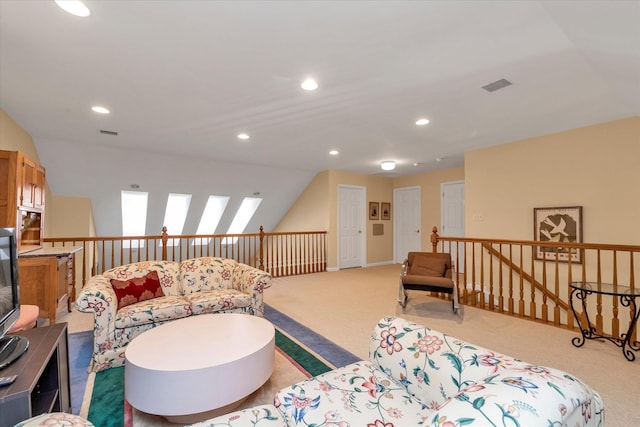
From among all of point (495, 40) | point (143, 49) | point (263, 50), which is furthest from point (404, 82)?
point (143, 49)

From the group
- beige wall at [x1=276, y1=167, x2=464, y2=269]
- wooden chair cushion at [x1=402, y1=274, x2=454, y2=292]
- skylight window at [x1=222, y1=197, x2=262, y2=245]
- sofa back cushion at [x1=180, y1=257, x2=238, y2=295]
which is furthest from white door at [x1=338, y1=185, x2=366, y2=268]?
sofa back cushion at [x1=180, y1=257, x2=238, y2=295]

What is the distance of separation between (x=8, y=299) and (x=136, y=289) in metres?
1.46

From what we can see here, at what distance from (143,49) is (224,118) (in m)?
1.44

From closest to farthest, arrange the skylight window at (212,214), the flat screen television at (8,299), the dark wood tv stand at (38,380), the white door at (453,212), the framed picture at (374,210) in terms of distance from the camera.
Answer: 1. the dark wood tv stand at (38,380)
2. the flat screen television at (8,299)
3. the white door at (453,212)
4. the skylight window at (212,214)
5. the framed picture at (374,210)

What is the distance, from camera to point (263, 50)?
83.7 inches

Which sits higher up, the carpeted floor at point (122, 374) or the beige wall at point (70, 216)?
the beige wall at point (70, 216)

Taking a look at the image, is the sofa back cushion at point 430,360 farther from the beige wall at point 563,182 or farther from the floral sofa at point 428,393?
the beige wall at point 563,182

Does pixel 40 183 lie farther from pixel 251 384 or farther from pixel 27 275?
pixel 251 384

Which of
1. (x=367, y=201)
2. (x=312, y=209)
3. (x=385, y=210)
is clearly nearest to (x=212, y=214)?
(x=312, y=209)

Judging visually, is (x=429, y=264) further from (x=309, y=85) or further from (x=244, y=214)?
(x=244, y=214)

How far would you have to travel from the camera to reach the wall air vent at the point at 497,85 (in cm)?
260

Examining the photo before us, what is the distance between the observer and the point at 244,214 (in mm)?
8148

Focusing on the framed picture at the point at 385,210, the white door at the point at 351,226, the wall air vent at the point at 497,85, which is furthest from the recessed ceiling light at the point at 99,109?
the framed picture at the point at 385,210

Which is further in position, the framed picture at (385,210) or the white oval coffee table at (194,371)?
the framed picture at (385,210)
